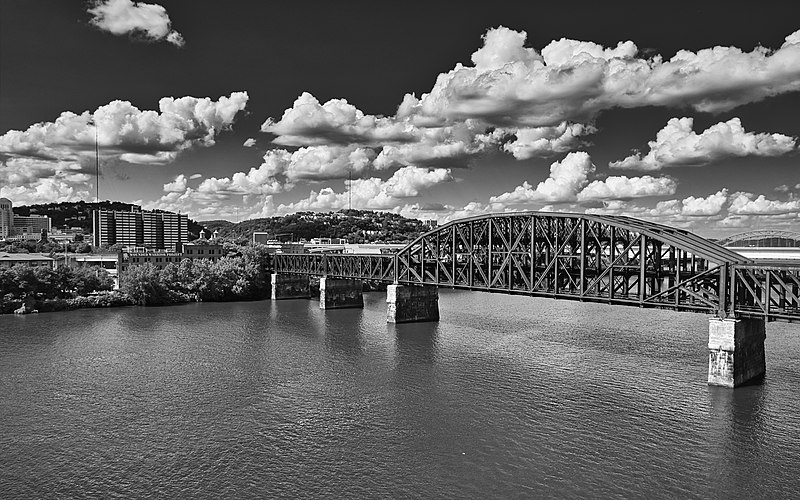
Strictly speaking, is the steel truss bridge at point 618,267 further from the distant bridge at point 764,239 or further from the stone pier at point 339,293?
the distant bridge at point 764,239

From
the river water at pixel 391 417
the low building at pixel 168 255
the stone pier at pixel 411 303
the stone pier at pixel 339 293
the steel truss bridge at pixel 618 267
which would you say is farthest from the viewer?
the low building at pixel 168 255

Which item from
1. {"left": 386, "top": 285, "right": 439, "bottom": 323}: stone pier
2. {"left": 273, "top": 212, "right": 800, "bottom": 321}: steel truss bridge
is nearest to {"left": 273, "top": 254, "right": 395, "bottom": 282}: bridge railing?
{"left": 273, "top": 212, "right": 800, "bottom": 321}: steel truss bridge

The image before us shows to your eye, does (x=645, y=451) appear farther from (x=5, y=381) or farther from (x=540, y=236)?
(x=5, y=381)

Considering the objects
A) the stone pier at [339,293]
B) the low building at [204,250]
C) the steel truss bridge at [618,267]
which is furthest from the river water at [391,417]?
the low building at [204,250]

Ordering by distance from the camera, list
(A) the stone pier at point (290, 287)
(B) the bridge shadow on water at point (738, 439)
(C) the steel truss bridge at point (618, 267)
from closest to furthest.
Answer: (B) the bridge shadow on water at point (738, 439), (C) the steel truss bridge at point (618, 267), (A) the stone pier at point (290, 287)

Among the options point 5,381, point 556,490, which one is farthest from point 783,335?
point 5,381

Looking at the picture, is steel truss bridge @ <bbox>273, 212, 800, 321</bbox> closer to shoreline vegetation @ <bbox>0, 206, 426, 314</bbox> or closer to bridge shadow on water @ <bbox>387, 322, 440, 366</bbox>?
bridge shadow on water @ <bbox>387, 322, 440, 366</bbox>

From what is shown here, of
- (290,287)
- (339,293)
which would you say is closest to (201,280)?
(290,287)
